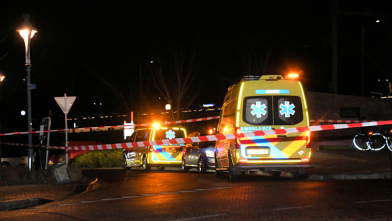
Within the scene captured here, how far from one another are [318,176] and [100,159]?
14433 millimetres

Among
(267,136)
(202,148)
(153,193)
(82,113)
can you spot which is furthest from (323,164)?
(82,113)

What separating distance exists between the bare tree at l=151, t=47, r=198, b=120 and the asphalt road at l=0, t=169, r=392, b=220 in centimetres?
2204

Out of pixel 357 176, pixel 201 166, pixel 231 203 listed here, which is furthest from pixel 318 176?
pixel 231 203

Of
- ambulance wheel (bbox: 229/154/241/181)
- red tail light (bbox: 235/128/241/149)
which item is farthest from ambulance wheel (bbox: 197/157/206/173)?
A: red tail light (bbox: 235/128/241/149)

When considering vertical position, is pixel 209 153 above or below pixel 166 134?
below

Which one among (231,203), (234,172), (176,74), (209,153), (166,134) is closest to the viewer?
(231,203)

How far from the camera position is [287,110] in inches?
461

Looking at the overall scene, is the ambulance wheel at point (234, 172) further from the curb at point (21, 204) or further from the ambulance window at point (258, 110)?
the curb at point (21, 204)

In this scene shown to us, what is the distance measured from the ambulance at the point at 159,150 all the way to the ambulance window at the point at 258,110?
642 cm

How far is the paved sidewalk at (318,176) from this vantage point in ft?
34.0

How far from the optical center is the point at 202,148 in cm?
1587

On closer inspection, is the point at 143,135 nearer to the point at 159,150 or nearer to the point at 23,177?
the point at 159,150

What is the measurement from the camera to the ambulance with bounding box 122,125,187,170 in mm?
17938

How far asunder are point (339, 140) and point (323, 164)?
6.06 m
